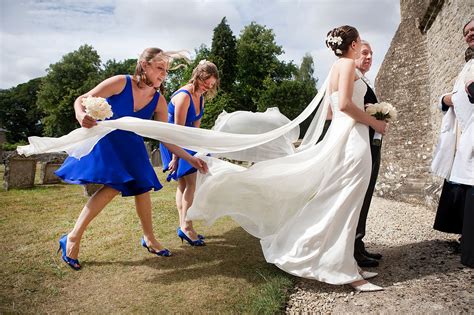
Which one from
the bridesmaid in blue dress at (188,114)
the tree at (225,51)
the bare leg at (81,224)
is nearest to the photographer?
the bare leg at (81,224)

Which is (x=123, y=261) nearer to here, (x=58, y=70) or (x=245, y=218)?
(x=245, y=218)

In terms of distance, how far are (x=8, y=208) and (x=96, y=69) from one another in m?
38.2

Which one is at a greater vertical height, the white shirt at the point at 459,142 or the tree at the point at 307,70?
the tree at the point at 307,70

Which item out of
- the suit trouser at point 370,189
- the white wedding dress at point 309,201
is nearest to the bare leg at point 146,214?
the white wedding dress at point 309,201

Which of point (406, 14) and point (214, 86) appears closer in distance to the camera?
point (214, 86)

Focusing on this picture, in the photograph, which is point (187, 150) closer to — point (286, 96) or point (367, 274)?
point (367, 274)

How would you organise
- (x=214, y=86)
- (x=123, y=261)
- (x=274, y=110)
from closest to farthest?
(x=123, y=261) → (x=214, y=86) → (x=274, y=110)

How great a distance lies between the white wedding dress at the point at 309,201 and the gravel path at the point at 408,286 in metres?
0.20

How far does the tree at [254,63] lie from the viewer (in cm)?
3838

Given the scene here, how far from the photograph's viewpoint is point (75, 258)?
3623mm

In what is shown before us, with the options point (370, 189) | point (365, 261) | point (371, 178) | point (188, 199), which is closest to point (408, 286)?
point (365, 261)

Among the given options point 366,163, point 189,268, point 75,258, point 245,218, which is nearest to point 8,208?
point 75,258

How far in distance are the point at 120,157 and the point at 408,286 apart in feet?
10.7

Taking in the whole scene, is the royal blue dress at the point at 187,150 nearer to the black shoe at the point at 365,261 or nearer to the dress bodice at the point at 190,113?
the dress bodice at the point at 190,113
